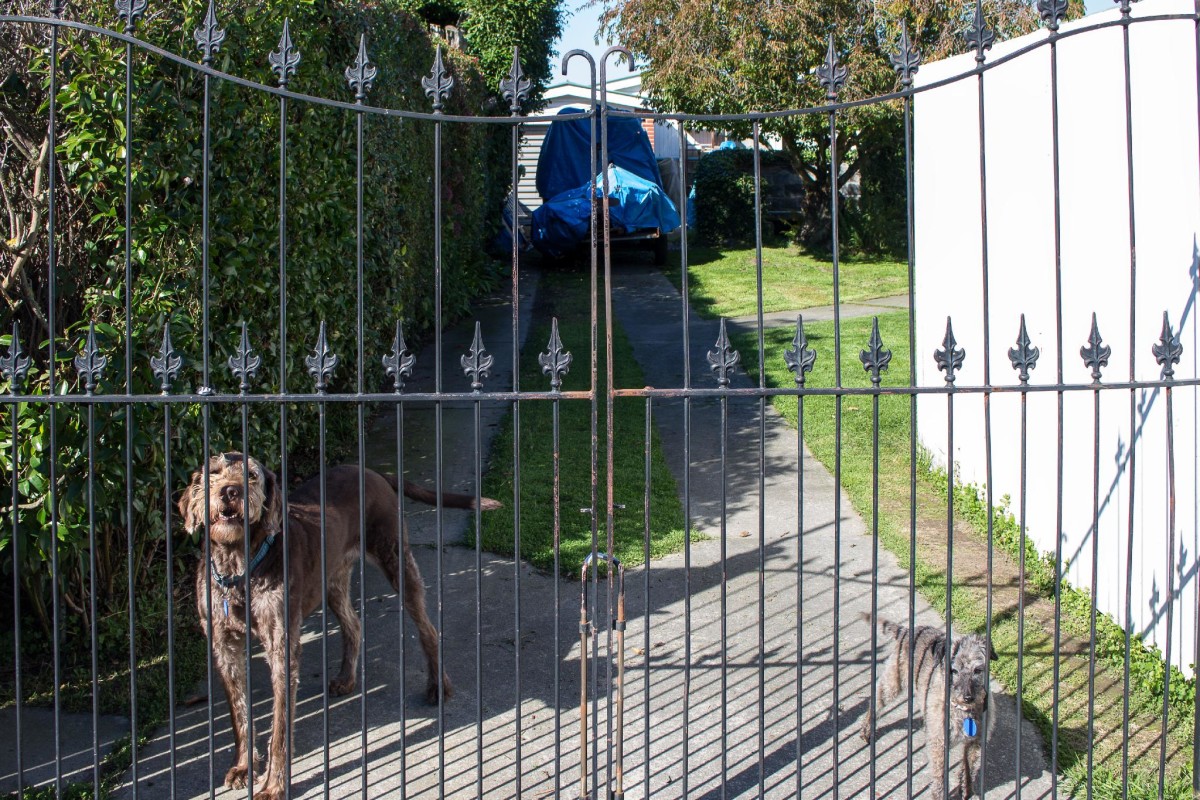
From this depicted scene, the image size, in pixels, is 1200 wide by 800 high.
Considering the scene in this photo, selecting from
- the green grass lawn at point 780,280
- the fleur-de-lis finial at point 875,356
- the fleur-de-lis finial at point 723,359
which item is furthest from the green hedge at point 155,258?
the green grass lawn at point 780,280

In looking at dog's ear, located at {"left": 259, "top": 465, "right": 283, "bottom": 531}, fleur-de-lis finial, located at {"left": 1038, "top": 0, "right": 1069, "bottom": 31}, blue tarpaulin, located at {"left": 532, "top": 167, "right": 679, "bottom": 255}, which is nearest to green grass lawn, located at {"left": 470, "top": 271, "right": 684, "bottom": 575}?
dog's ear, located at {"left": 259, "top": 465, "right": 283, "bottom": 531}

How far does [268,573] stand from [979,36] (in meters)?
3.22

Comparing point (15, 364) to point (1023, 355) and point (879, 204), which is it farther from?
point (879, 204)

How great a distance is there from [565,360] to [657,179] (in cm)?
1853

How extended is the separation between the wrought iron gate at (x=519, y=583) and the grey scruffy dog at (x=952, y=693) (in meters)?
0.05

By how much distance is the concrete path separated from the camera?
4250mm

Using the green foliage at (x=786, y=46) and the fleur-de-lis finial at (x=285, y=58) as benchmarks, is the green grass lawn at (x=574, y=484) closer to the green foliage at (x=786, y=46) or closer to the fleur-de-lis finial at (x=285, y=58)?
the fleur-de-lis finial at (x=285, y=58)

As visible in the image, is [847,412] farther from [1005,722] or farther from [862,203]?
[862,203]

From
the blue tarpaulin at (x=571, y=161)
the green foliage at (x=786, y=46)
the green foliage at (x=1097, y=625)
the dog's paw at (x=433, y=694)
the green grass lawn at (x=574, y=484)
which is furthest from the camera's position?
the blue tarpaulin at (x=571, y=161)

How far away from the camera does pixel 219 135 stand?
207 inches

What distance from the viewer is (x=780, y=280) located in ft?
57.9

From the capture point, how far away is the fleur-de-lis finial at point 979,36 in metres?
3.46

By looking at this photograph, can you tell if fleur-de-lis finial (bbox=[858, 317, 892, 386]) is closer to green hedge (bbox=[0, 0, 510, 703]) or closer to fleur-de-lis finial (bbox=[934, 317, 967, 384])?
fleur-de-lis finial (bbox=[934, 317, 967, 384])

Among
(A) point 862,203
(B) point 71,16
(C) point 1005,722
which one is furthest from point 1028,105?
(A) point 862,203
